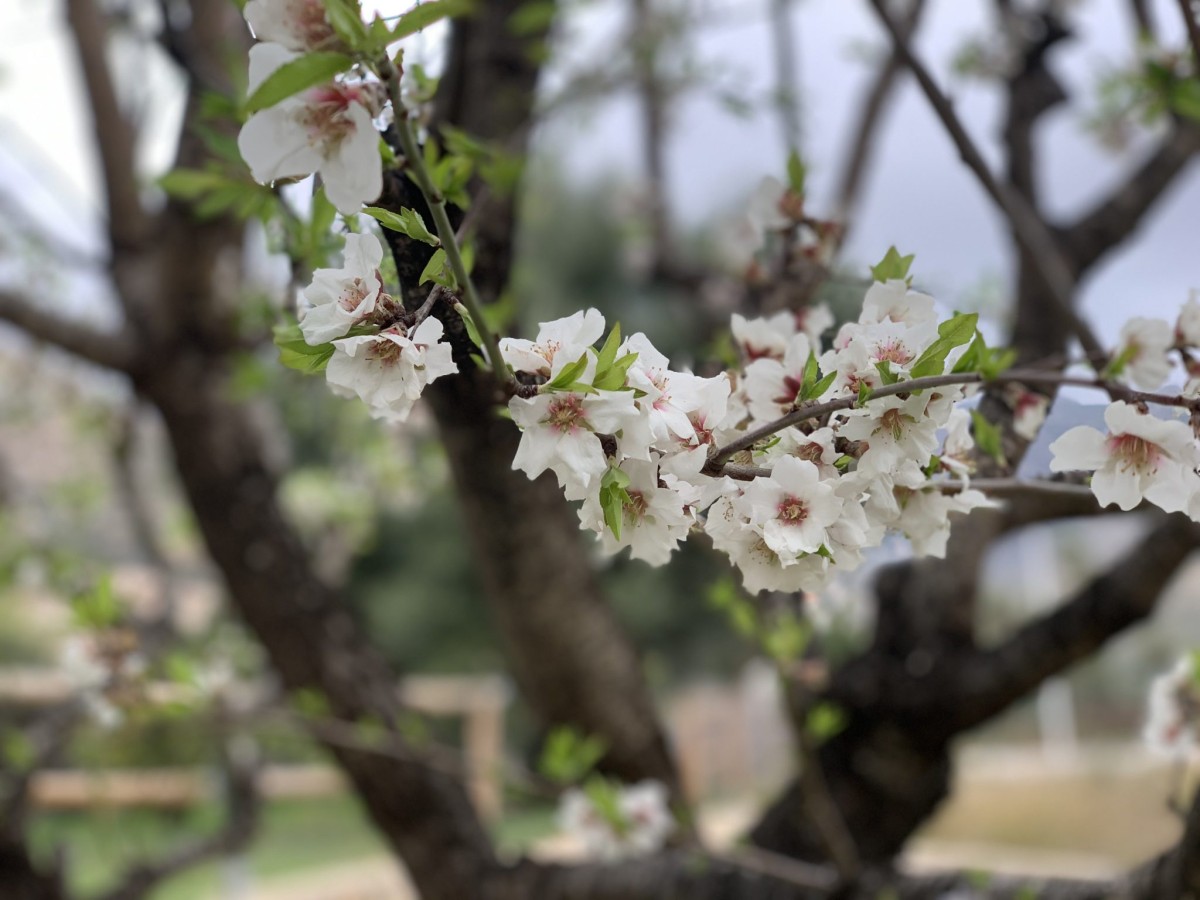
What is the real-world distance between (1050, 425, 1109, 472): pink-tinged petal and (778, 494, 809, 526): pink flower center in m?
0.12

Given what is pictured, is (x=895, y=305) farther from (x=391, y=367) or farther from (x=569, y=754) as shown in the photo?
(x=569, y=754)

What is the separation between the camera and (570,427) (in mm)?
330

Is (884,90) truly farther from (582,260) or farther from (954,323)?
(582,260)

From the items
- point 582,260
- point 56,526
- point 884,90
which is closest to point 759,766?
point 582,260

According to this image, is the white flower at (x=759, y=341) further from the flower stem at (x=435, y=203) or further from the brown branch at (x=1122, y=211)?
the brown branch at (x=1122, y=211)

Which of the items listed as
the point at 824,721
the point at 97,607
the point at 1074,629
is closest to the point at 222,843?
the point at 97,607

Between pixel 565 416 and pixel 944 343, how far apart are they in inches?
5.8

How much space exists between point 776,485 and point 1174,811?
57 cm

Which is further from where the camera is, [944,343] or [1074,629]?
[1074,629]

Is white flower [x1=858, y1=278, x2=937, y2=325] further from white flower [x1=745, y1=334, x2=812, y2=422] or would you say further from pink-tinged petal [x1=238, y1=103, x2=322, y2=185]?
pink-tinged petal [x1=238, y1=103, x2=322, y2=185]

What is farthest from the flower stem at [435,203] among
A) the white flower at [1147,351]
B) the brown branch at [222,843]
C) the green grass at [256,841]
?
the green grass at [256,841]

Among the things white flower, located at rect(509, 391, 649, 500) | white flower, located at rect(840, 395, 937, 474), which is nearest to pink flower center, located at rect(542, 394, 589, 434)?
white flower, located at rect(509, 391, 649, 500)

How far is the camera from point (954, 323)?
37 cm

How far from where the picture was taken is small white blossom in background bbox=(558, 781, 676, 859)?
1115 mm
